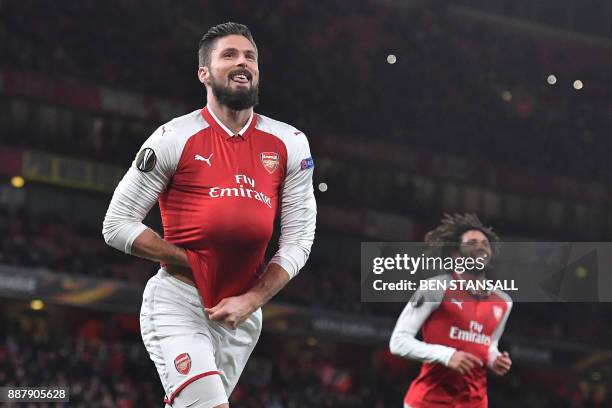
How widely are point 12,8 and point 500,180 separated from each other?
1488cm

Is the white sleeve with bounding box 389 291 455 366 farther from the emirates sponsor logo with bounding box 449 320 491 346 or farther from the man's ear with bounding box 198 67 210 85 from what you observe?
the man's ear with bounding box 198 67 210 85

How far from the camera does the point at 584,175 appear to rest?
31656 millimetres

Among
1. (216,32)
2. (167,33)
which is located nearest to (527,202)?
(167,33)

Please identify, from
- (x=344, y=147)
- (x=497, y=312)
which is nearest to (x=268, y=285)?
(x=497, y=312)

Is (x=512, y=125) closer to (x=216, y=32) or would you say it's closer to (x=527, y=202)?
(x=527, y=202)

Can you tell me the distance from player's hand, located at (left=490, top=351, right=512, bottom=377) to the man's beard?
10.0ft

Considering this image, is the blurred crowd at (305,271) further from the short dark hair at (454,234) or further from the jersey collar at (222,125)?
the jersey collar at (222,125)

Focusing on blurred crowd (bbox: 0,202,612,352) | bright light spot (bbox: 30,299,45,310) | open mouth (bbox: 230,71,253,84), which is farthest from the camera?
bright light spot (bbox: 30,299,45,310)

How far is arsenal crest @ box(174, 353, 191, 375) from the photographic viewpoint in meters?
4.29

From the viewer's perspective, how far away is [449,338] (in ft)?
22.9

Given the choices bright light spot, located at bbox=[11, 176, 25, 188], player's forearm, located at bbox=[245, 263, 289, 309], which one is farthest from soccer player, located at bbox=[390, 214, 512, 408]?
bright light spot, located at bbox=[11, 176, 25, 188]

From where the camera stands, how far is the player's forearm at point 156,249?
14.1 feet

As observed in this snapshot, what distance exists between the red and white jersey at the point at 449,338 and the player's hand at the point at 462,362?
0.19m

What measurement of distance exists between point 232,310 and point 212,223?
37 centimetres
